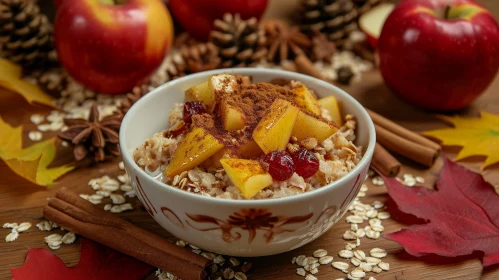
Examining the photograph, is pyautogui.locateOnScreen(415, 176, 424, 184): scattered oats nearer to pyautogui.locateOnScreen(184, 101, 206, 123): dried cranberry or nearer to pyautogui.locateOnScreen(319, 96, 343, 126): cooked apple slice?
pyautogui.locateOnScreen(319, 96, 343, 126): cooked apple slice

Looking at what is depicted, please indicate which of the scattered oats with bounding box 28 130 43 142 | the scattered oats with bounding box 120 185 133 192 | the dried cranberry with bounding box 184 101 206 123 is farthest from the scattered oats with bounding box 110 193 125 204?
the scattered oats with bounding box 28 130 43 142

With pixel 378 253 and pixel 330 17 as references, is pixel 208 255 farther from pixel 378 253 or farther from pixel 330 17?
pixel 330 17

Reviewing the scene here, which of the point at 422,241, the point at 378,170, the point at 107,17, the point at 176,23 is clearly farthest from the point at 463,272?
the point at 176,23

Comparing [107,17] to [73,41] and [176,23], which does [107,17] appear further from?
[176,23]

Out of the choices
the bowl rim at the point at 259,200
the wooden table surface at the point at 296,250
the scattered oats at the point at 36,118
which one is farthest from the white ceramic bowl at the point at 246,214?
the scattered oats at the point at 36,118

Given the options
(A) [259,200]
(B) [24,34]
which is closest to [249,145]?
(A) [259,200]
